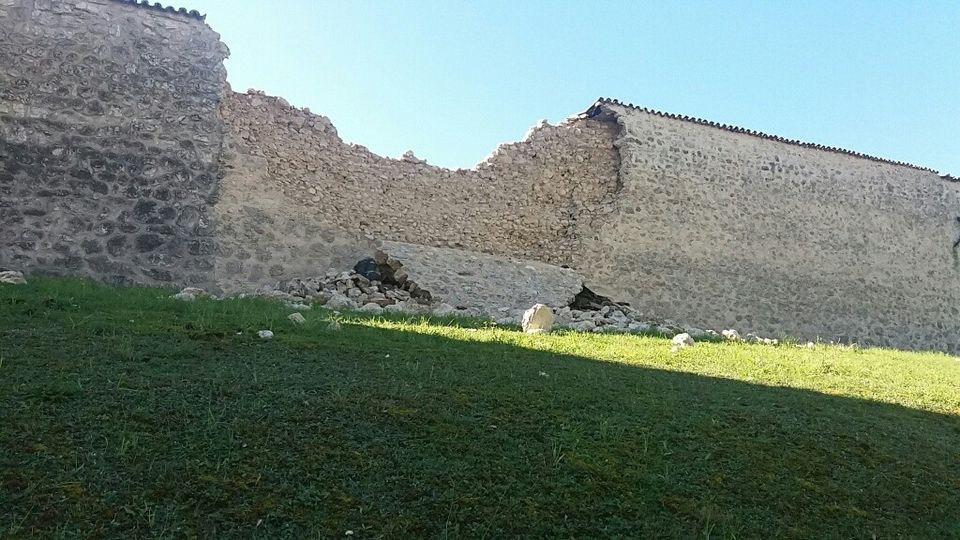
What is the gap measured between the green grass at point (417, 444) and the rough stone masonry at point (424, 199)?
4.85 meters

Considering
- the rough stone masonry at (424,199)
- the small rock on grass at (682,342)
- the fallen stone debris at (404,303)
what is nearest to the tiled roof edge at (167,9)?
the rough stone masonry at (424,199)

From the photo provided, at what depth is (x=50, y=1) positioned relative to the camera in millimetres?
11586

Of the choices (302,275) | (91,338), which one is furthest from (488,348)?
(302,275)

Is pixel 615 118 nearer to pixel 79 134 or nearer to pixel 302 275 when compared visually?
pixel 302 275

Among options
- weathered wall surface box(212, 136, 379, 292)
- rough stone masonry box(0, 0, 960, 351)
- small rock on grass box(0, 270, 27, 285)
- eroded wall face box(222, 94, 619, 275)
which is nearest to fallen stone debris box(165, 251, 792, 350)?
weathered wall surface box(212, 136, 379, 292)

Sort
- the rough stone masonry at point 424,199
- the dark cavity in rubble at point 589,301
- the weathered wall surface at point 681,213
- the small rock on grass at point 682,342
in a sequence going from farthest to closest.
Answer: the dark cavity in rubble at point 589,301 → the weathered wall surface at point 681,213 → the rough stone masonry at point 424,199 → the small rock on grass at point 682,342

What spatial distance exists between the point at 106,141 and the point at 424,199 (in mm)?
5292

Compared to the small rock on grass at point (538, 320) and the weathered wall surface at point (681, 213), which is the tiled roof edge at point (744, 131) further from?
the small rock on grass at point (538, 320)

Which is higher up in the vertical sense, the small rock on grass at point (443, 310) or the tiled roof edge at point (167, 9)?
the tiled roof edge at point (167, 9)

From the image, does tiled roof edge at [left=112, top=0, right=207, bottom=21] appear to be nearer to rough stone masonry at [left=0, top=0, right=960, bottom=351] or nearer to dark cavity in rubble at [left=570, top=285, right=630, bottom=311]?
rough stone masonry at [left=0, top=0, right=960, bottom=351]

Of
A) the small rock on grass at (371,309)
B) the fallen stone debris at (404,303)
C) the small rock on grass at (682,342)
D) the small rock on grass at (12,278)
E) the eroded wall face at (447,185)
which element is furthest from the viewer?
the eroded wall face at (447,185)

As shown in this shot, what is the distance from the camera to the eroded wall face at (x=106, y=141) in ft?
35.7

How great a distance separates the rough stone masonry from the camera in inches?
441

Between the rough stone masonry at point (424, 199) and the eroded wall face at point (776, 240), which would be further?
the eroded wall face at point (776, 240)
